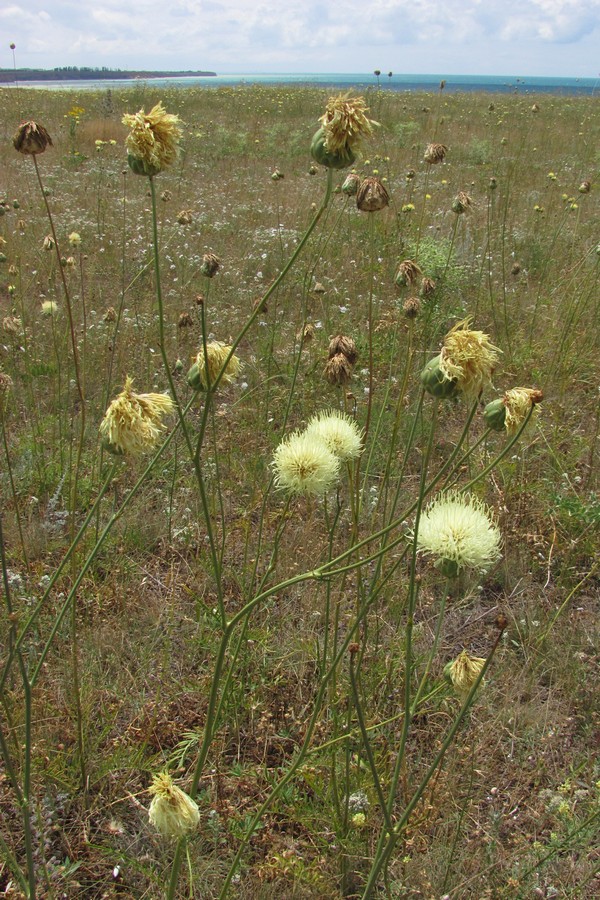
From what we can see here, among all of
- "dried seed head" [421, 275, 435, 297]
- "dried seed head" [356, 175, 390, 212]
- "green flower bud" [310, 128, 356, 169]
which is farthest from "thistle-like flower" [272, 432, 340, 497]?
"dried seed head" [421, 275, 435, 297]

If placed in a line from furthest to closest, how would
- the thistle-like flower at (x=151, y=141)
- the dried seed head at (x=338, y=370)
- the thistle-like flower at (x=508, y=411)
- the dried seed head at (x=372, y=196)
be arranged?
1. the dried seed head at (x=372, y=196)
2. the dried seed head at (x=338, y=370)
3. the thistle-like flower at (x=508, y=411)
4. the thistle-like flower at (x=151, y=141)

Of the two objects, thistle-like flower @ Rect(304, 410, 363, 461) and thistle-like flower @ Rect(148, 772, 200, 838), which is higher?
thistle-like flower @ Rect(304, 410, 363, 461)

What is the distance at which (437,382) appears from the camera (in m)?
1.06

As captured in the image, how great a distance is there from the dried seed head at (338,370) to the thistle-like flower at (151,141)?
2.20ft

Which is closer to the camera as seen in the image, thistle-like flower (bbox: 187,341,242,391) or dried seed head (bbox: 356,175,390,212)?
thistle-like flower (bbox: 187,341,242,391)

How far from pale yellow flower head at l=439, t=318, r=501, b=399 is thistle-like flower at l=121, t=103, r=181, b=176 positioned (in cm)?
62

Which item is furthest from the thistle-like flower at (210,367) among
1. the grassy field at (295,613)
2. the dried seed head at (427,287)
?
the dried seed head at (427,287)

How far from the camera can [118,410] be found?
118 centimetres

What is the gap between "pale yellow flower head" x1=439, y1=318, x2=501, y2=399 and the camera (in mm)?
1037

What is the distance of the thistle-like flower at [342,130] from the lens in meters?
1.09

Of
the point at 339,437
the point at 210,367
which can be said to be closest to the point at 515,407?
the point at 339,437

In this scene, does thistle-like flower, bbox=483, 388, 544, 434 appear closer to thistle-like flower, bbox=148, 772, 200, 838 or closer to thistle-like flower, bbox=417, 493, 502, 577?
thistle-like flower, bbox=417, 493, 502, 577

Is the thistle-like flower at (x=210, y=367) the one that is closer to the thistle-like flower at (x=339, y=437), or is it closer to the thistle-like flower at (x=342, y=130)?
the thistle-like flower at (x=339, y=437)

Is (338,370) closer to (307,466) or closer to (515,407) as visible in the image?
(307,466)
